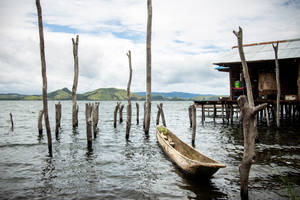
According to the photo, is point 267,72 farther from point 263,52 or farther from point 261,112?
point 261,112

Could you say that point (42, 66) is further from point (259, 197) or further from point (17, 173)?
point (259, 197)

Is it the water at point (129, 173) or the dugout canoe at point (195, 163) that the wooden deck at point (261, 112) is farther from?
the dugout canoe at point (195, 163)

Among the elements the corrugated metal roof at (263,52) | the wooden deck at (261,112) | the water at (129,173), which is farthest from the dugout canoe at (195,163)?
the corrugated metal roof at (263,52)

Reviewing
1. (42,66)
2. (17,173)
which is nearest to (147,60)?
(42,66)

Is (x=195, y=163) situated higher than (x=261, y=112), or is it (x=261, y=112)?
(x=261, y=112)

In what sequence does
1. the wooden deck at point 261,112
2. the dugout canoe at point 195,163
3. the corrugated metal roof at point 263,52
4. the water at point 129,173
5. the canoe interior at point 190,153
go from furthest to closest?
the wooden deck at point 261,112 < the corrugated metal roof at point 263,52 < the canoe interior at point 190,153 < the water at point 129,173 < the dugout canoe at point 195,163

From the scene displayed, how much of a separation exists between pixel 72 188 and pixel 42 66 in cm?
503

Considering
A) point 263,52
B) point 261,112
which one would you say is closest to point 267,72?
point 263,52

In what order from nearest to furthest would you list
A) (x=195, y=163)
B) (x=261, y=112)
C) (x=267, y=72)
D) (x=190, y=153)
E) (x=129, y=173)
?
(x=195, y=163) < (x=129, y=173) < (x=190, y=153) < (x=267, y=72) < (x=261, y=112)

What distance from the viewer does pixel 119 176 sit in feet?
26.0

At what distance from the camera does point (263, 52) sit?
2005 centimetres

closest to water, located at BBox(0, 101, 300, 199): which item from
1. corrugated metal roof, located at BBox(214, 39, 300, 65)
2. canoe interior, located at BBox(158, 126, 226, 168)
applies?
canoe interior, located at BBox(158, 126, 226, 168)

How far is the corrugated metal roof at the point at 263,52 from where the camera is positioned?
18019mm

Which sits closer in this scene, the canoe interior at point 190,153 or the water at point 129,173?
the water at point 129,173
